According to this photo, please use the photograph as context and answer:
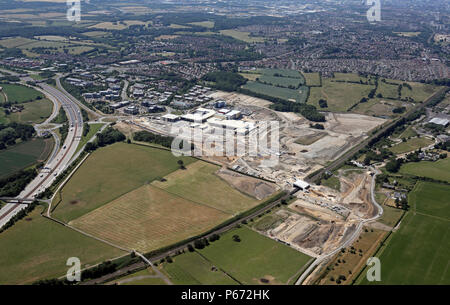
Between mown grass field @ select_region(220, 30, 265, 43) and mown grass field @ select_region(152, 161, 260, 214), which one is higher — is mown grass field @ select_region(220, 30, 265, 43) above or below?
above

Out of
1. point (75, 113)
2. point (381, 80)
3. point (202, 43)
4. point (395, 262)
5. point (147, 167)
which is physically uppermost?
point (202, 43)

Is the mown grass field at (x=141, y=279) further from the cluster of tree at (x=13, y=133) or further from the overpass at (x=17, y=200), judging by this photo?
the cluster of tree at (x=13, y=133)

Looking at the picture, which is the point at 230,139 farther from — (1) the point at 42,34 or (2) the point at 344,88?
(1) the point at 42,34

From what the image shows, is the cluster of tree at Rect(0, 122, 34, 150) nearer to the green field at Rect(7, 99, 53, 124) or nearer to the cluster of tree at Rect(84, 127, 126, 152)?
the green field at Rect(7, 99, 53, 124)

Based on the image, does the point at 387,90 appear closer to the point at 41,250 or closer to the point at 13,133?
the point at 13,133

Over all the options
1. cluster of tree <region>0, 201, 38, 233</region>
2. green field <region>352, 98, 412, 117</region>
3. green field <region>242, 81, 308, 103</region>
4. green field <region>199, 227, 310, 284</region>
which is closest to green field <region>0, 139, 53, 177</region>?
cluster of tree <region>0, 201, 38, 233</region>

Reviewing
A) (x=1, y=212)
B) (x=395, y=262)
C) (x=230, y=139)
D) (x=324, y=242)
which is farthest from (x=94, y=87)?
(x=395, y=262)

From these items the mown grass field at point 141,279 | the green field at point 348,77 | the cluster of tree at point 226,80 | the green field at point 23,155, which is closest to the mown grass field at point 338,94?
the green field at point 348,77
